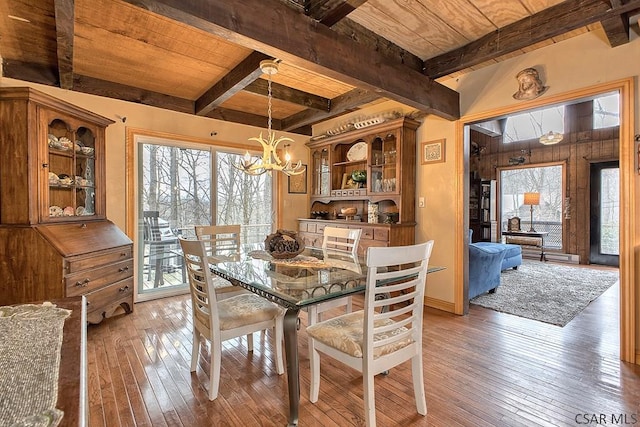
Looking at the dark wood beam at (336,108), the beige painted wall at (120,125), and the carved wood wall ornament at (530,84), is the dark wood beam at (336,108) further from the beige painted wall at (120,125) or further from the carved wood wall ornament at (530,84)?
the carved wood wall ornament at (530,84)

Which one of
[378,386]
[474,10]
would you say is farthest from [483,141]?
[378,386]

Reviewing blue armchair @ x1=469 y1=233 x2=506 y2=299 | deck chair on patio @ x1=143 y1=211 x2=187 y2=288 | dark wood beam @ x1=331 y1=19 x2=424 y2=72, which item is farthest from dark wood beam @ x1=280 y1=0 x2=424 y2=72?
deck chair on patio @ x1=143 y1=211 x2=187 y2=288

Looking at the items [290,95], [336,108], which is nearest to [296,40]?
[290,95]

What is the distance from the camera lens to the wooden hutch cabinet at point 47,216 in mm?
2617

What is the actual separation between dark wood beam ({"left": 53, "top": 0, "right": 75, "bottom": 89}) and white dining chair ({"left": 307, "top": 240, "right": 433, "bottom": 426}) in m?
2.25

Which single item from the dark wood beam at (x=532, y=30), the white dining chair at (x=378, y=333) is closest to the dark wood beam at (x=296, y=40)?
the dark wood beam at (x=532, y=30)

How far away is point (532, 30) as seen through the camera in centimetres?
232

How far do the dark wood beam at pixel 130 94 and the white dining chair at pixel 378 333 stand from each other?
3.47 metres

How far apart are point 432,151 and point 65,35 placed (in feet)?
11.5

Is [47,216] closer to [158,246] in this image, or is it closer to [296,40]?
[158,246]

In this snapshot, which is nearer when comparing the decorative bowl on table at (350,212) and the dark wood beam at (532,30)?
the dark wood beam at (532,30)

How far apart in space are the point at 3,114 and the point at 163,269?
2241 millimetres

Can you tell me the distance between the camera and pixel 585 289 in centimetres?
445

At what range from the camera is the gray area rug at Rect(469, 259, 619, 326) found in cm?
350
